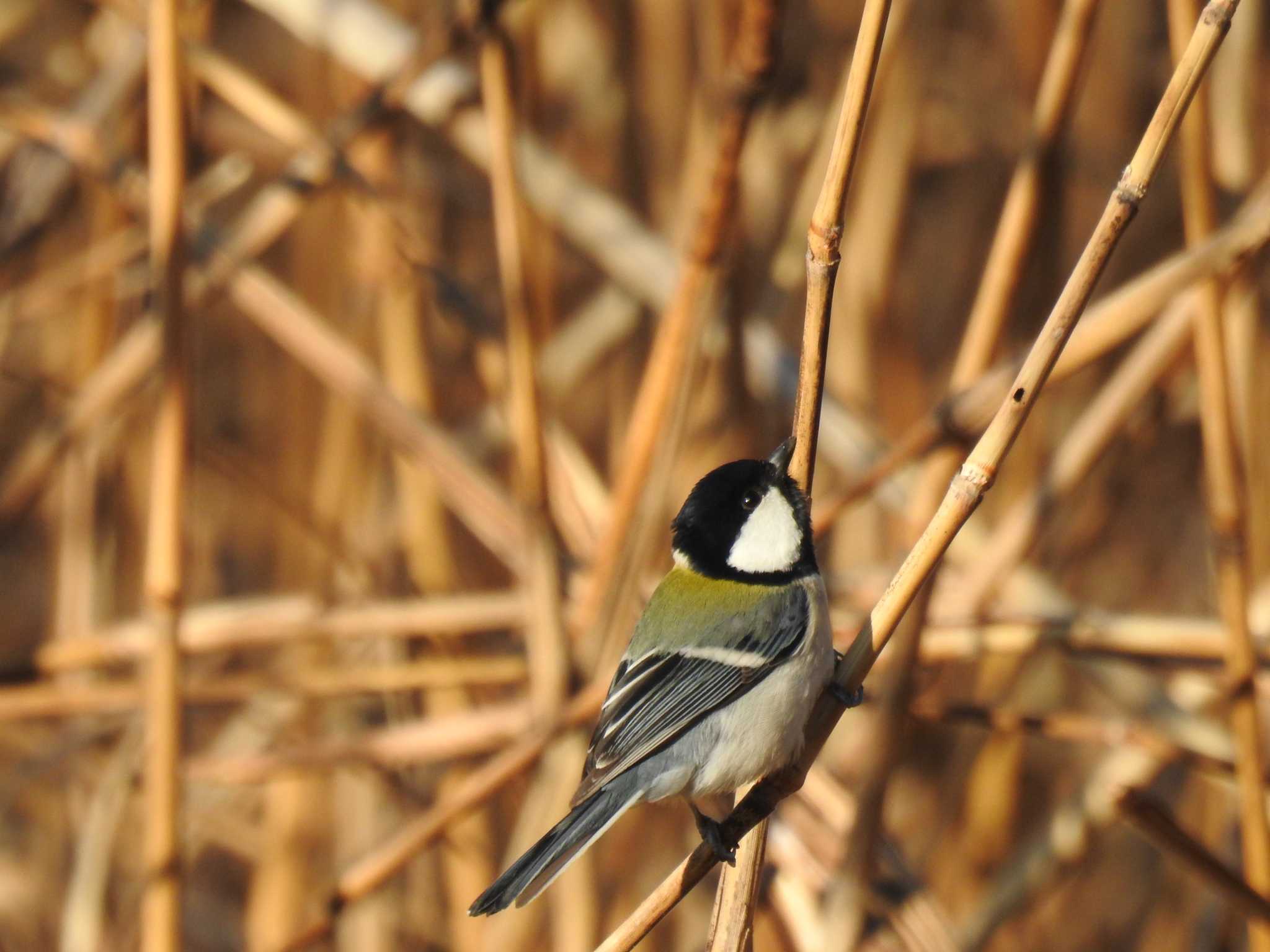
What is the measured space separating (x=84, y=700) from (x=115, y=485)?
56 cm

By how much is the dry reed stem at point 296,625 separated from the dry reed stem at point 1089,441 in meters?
0.63

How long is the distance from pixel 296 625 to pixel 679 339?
0.76 meters

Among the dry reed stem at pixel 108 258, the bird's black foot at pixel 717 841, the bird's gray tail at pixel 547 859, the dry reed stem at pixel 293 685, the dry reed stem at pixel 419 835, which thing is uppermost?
the dry reed stem at pixel 108 258

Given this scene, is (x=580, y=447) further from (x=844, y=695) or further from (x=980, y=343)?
(x=844, y=695)

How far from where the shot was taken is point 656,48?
2.04m

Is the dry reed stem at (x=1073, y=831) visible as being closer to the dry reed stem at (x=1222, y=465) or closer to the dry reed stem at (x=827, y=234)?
the dry reed stem at (x=1222, y=465)

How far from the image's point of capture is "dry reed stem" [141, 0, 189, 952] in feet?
4.16

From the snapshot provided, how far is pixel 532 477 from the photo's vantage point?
1521 mm

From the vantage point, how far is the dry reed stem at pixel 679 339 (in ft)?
3.54

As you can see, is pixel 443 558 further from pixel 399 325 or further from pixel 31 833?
pixel 31 833

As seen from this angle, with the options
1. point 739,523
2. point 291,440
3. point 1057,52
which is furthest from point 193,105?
point 1057,52

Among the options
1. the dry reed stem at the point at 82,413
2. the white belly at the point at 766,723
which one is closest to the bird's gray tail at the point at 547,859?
→ the white belly at the point at 766,723

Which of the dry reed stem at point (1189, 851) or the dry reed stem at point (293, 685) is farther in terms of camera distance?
→ the dry reed stem at point (293, 685)

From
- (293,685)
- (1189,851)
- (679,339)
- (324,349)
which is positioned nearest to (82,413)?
(324,349)
